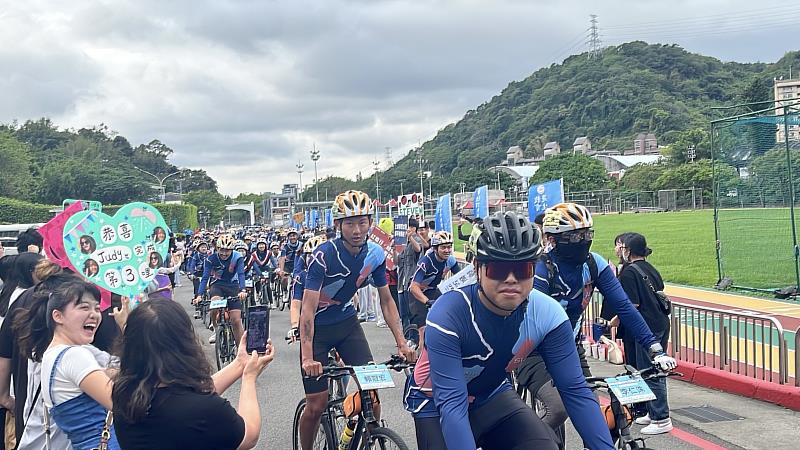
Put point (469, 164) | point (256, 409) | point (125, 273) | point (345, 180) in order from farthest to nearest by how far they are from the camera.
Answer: point (469, 164) < point (345, 180) < point (125, 273) < point (256, 409)

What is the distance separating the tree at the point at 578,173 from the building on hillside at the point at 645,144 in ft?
149

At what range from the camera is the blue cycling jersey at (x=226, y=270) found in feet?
39.3

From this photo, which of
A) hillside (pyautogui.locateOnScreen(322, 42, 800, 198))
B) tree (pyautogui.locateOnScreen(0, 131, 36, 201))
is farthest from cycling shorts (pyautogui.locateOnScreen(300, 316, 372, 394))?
hillside (pyautogui.locateOnScreen(322, 42, 800, 198))

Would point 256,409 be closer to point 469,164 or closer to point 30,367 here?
point 30,367

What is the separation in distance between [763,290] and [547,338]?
15.4m

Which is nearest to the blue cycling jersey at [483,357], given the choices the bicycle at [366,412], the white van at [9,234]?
the bicycle at [366,412]

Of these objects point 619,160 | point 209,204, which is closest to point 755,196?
point 209,204

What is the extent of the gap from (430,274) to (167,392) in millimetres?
8007

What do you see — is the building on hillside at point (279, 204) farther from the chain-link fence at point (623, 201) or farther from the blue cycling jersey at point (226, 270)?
the blue cycling jersey at point (226, 270)

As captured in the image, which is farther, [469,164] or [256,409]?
[469,164]

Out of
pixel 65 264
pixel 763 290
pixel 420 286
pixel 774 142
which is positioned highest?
pixel 774 142

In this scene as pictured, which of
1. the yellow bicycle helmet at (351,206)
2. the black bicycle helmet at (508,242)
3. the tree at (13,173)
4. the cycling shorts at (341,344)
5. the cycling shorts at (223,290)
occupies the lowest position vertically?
the cycling shorts at (223,290)

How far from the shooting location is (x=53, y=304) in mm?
3982

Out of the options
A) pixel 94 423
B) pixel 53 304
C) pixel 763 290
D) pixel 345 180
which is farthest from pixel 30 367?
pixel 345 180
